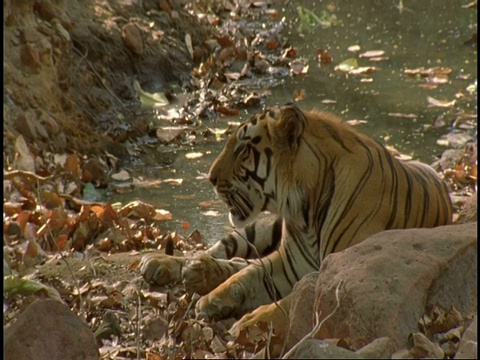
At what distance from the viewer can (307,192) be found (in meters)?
4.52

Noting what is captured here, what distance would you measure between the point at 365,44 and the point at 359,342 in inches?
333

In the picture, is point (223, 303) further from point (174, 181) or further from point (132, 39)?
point (132, 39)

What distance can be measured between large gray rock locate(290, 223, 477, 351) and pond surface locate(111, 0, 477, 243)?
3.20 m

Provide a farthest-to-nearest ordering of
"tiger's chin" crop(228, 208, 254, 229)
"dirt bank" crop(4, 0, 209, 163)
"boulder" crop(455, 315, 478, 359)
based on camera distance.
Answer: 1. "dirt bank" crop(4, 0, 209, 163)
2. "tiger's chin" crop(228, 208, 254, 229)
3. "boulder" crop(455, 315, 478, 359)

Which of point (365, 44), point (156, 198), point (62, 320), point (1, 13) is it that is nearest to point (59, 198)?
point (156, 198)

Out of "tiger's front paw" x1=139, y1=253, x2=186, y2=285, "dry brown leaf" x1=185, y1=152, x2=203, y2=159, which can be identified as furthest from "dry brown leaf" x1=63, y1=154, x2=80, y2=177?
"tiger's front paw" x1=139, y1=253, x2=186, y2=285

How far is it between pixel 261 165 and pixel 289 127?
0.26 metres

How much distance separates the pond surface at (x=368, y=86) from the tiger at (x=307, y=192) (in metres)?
1.70

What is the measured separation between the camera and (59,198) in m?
6.74

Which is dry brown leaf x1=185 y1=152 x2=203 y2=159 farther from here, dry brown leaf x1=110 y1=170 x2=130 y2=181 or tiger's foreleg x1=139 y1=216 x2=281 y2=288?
tiger's foreleg x1=139 y1=216 x2=281 y2=288

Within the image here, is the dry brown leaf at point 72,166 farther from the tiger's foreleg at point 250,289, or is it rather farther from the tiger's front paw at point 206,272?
the tiger's foreleg at point 250,289

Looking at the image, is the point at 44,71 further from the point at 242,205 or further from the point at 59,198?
the point at 242,205

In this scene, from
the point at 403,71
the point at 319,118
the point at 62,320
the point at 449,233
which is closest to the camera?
the point at 449,233

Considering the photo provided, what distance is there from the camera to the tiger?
4.44 meters
